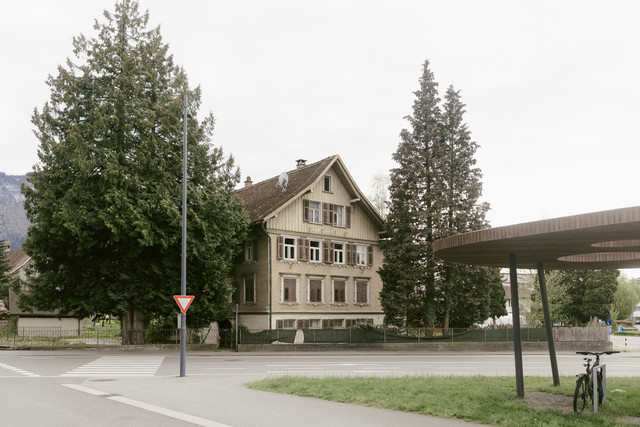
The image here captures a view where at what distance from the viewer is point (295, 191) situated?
141ft

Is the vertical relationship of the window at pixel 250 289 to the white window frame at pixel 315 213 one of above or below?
below

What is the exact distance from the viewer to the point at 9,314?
205 ft

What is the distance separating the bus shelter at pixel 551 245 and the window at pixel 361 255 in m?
28.4

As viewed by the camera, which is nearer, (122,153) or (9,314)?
(122,153)

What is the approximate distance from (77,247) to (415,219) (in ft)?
65.5

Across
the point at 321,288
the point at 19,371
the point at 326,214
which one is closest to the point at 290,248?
the point at 321,288

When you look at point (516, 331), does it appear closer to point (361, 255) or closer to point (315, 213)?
point (315, 213)

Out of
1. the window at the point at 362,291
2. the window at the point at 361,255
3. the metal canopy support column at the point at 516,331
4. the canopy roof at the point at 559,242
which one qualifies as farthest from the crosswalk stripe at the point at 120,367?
the window at the point at 361,255

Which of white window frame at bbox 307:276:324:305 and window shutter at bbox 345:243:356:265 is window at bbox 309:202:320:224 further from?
white window frame at bbox 307:276:324:305

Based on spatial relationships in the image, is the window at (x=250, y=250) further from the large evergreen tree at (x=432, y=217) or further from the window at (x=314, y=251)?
the large evergreen tree at (x=432, y=217)

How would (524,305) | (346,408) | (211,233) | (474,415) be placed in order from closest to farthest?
(474,415), (346,408), (211,233), (524,305)

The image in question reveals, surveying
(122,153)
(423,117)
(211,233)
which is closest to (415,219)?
(423,117)

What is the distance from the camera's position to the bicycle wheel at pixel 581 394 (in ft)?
38.5

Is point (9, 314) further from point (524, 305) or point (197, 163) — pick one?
point (524, 305)
